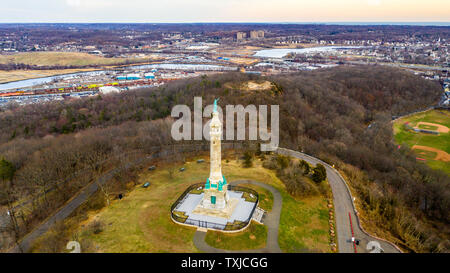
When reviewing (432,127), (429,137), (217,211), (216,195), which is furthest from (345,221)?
(432,127)

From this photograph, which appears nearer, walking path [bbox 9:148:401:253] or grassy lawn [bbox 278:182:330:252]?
walking path [bbox 9:148:401:253]

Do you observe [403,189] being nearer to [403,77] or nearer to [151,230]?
[151,230]

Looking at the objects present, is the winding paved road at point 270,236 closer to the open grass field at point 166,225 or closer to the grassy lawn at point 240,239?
the grassy lawn at point 240,239

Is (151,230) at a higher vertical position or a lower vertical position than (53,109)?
lower

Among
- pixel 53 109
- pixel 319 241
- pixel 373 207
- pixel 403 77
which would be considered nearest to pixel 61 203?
pixel 319 241

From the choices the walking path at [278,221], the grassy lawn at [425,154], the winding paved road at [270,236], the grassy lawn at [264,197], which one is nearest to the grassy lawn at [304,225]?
the winding paved road at [270,236]

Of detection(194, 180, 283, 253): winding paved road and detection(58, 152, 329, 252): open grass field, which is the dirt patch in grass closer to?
detection(58, 152, 329, 252): open grass field

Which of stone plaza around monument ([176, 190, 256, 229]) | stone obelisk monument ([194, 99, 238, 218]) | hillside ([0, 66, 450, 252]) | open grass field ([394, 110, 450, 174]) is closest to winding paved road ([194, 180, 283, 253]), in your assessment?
stone plaza around monument ([176, 190, 256, 229])

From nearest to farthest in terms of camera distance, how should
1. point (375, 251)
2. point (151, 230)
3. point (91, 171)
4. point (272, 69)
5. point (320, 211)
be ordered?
point (375, 251), point (151, 230), point (320, 211), point (91, 171), point (272, 69)
